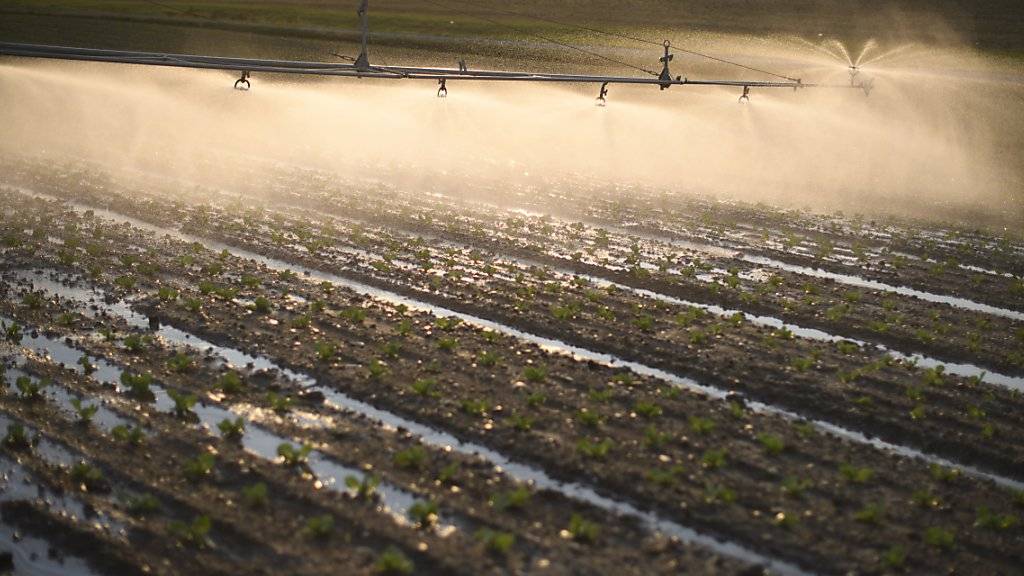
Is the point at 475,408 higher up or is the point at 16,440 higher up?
the point at 475,408

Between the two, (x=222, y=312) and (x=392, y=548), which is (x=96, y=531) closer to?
(x=392, y=548)

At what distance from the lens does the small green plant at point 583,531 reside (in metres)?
8.72

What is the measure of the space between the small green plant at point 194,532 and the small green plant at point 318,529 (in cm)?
76

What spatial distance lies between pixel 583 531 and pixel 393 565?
1604mm

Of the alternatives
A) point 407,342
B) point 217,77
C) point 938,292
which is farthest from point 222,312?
point 217,77

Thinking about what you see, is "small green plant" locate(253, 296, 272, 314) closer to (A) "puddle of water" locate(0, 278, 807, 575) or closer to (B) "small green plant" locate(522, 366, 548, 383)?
(A) "puddle of water" locate(0, 278, 807, 575)

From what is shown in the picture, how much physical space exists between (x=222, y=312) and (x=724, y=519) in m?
8.10

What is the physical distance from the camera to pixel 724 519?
9.18 m

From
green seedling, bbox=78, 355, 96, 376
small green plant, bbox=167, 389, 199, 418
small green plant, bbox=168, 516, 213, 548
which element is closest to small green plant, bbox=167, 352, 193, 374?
green seedling, bbox=78, 355, 96, 376

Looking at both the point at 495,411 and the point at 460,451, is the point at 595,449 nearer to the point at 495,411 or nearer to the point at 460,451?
the point at 460,451

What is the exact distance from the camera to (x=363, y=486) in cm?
937

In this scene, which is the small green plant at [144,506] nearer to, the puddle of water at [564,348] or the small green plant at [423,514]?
the small green plant at [423,514]

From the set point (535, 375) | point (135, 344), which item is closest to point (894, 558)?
point (535, 375)

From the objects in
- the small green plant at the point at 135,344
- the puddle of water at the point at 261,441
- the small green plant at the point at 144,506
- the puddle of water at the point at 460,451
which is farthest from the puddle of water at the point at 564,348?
the small green plant at the point at 144,506
